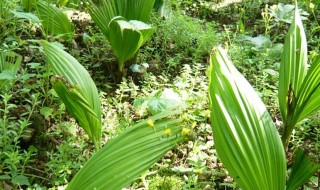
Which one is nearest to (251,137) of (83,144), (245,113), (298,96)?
(245,113)

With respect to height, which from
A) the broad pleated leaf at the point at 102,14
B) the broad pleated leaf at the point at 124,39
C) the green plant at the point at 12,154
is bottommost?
the green plant at the point at 12,154

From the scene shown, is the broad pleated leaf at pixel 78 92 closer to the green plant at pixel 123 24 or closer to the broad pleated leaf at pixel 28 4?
the green plant at pixel 123 24

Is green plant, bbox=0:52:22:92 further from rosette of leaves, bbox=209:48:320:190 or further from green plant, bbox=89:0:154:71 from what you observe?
rosette of leaves, bbox=209:48:320:190

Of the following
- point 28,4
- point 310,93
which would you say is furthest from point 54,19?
point 310,93

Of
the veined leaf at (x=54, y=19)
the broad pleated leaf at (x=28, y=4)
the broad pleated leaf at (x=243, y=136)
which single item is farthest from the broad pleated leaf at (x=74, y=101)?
the broad pleated leaf at (x=28, y=4)

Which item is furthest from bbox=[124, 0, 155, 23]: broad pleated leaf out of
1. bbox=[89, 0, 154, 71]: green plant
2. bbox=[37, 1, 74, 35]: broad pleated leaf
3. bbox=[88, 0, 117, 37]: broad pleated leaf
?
bbox=[37, 1, 74, 35]: broad pleated leaf

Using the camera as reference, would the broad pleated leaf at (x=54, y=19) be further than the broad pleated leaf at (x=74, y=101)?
Yes
